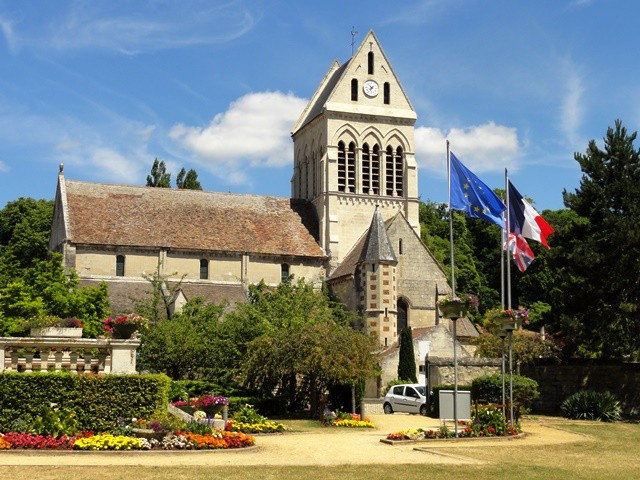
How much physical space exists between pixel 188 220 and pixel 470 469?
4092 cm

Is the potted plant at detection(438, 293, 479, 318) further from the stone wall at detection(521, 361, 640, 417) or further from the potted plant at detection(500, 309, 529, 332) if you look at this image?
the stone wall at detection(521, 361, 640, 417)

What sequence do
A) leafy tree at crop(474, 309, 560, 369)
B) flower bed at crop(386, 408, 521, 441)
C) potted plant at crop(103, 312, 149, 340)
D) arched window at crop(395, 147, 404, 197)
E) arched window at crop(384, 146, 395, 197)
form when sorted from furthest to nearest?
arched window at crop(395, 147, 404, 197)
arched window at crop(384, 146, 395, 197)
leafy tree at crop(474, 309, 560, 369)
flower bed at crop(386, 408, 521, 441)
potted plant at crop(103, 312, 149, 340)

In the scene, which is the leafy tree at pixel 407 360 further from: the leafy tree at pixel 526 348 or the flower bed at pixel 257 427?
the flower bed at pixel 257 427

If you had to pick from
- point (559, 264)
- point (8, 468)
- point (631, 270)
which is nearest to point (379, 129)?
point (559, 264)

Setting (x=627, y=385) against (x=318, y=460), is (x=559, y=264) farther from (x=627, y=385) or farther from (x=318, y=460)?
(x=318, y=460)

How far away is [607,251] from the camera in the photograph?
37125 mm

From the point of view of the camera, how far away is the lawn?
16.2 metres

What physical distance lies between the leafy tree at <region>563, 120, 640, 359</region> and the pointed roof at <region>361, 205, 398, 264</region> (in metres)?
14.0

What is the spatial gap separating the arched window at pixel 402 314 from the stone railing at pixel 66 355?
33269 millimetres

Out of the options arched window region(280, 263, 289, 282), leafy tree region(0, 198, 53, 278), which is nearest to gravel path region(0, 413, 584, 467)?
arched window region(280, 263, 289, 282)

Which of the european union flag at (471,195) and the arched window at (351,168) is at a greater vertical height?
the arched window at (351,168)

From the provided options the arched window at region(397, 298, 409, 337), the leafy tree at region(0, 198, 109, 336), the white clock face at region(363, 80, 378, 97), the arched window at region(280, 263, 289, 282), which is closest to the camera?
the leafy tree at region(0, 198, 109, 336)

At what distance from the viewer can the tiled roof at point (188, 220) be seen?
54375 millimetres

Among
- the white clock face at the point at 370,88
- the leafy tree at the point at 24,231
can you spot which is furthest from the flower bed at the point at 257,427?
the leafy tree at the point at 24,231
